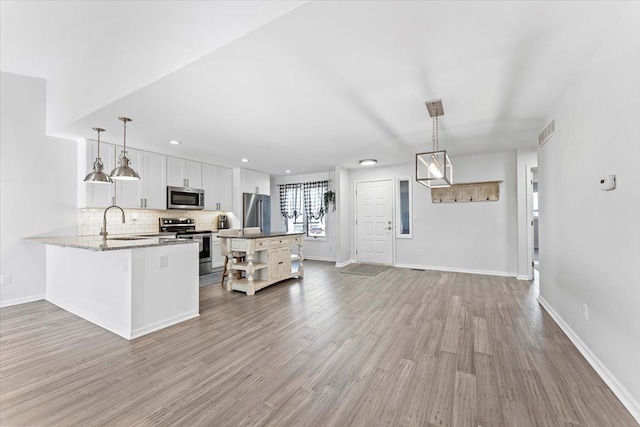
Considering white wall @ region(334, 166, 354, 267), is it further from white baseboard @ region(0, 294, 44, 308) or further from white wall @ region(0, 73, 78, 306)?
white baseboard @ region(0, 294, 44, 308)

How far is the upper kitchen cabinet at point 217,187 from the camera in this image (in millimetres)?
6048

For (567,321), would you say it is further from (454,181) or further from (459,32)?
(454,181)

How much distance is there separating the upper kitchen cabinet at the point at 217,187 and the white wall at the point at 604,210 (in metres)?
5.95

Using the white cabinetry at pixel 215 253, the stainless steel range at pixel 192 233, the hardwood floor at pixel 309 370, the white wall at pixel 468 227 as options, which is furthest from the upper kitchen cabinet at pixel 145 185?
the white wall at pixel 468 227

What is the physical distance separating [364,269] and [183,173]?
14.2ft

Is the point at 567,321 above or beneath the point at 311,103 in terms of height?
beneath

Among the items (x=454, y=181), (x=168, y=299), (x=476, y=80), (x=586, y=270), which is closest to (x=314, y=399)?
(x=168, y=299)

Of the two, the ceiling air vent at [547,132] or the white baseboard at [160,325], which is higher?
the ceiling air vent at [547,132]

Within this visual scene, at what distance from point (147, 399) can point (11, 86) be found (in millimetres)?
4761

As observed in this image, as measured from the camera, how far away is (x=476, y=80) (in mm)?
2500

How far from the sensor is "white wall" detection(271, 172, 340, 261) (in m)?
7.51

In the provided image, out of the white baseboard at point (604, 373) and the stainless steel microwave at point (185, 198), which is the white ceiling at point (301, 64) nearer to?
the stainless steel microwave at point (185, 198)

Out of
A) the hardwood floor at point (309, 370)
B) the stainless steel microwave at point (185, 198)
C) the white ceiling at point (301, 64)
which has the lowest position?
the hardwood floor at point (309, 370)

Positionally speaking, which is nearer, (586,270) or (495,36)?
(495,36)
